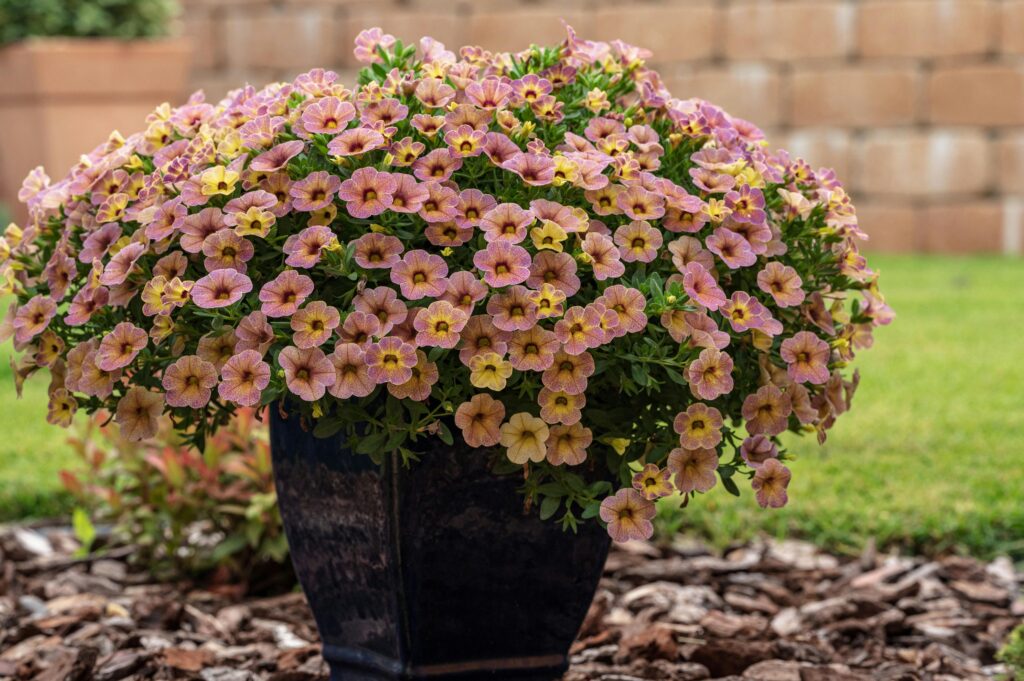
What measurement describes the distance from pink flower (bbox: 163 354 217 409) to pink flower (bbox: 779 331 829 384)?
0.83 metres

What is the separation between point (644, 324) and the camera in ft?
6.01

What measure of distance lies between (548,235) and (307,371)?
38 centimetres

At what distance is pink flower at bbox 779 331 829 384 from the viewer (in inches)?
78.8

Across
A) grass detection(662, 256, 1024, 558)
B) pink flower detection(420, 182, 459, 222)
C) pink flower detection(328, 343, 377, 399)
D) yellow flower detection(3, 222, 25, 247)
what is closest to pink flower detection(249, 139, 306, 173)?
pink flower detection(420, 182, 459, 222)

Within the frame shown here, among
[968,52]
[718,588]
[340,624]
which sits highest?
[968,52]

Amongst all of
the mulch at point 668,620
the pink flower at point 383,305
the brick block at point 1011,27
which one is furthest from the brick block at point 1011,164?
the pink flower at point 383,305

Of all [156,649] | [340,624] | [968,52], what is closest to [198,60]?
[968,52]

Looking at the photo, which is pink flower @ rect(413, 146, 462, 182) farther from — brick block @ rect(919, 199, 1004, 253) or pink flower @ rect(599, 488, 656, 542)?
brick block @ rect(919, 199, 1004, 253)

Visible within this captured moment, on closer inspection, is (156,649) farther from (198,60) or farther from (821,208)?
(198,60)

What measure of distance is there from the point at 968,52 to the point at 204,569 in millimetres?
6326

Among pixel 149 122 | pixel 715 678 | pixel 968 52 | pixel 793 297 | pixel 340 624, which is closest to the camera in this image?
pixel 793 297

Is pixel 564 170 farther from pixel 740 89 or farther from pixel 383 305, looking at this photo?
pixel 740 89

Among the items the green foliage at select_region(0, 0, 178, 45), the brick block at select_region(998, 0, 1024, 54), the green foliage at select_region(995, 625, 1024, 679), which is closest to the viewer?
the green foliage at select_region(995, 625, 1024, 679)

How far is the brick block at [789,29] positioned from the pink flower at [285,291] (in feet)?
22.6
